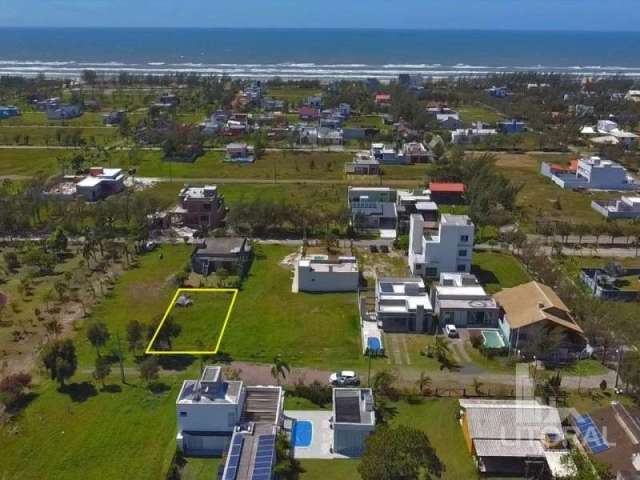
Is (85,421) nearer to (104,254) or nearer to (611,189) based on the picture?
(104,254)

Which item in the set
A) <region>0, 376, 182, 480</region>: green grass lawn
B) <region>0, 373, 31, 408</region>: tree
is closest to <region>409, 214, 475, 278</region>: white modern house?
<region>0, 376, 182, 480</region>: green grass lawn


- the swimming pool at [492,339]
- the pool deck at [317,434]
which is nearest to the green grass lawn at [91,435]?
the pool deck at [317,434]

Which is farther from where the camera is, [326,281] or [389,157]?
[389,157]

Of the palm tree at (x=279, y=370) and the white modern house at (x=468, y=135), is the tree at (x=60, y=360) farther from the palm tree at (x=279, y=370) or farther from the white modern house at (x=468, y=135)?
the white modern house at (x=468, y=135)

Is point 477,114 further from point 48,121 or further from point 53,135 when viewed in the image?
point 48,121

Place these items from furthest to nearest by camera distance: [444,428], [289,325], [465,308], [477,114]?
[477,114]
[289,325]
[465,308]
[444,428]

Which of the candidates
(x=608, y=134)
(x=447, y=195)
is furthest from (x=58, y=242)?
(x=608, y=134)

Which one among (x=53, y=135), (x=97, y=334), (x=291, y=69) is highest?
(x=291, y=69)
